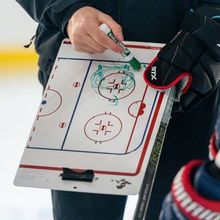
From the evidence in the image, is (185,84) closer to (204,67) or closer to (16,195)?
(204,67)

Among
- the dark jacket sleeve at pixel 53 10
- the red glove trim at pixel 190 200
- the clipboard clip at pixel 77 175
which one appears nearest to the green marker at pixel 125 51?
the dark jacket sleeve at pixel 53 10

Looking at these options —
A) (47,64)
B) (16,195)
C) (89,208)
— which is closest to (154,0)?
(47,64)

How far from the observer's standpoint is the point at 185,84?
1037 millimetres

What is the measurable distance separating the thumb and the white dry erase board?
0.06 m

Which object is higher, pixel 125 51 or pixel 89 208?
pixel 125 51

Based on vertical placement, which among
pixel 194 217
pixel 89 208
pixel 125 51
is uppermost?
pixel 194 217

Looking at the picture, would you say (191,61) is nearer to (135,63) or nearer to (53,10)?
(135,63)

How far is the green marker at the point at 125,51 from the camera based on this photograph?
104cm

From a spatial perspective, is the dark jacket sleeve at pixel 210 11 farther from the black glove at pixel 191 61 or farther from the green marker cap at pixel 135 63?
the green marker cap at pixel 135 63

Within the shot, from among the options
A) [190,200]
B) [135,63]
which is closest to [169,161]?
[135,63]

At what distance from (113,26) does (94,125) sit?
0.17 metres

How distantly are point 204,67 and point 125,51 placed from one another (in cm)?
13

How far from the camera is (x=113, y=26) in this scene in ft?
3.46

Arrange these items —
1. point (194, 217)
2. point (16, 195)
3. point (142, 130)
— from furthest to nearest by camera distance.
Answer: point (16, 195) → point (142, 130) → point (194, 217)
